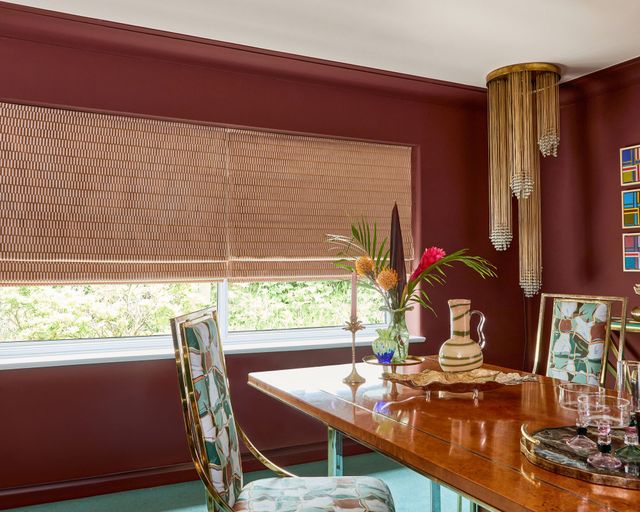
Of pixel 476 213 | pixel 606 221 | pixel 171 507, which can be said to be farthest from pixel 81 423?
pixel 606 221

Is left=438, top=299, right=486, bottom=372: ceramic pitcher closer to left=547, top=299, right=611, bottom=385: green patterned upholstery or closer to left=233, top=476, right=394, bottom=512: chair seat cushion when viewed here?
left=233, top=476, right=394, bottom=512: chair seat cushion

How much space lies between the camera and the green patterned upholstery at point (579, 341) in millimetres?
2566

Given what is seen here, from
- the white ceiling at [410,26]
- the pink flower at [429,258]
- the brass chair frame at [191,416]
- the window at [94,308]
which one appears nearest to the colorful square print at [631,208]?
the white ceiling at [410,26]

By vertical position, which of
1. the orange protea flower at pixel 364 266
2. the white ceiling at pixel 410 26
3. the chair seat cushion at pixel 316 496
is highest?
Result: the white ceiling at pixel 410 26

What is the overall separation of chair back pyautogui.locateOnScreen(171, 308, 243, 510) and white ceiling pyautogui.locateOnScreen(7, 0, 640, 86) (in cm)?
165

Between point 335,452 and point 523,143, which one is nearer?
point 335,452

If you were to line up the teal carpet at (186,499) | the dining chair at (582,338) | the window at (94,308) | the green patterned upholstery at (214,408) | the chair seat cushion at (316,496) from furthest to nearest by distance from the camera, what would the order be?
the window at (94,308)
the teal carpet at (186,499)
the dining chair at (582,338)
the chair seat cushion at (316,496)
the green patterned upholstery at (214,408)

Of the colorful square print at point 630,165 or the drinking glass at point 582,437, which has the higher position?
the colorful square print at point 630,165

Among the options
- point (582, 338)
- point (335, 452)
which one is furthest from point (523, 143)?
point (335, 452)

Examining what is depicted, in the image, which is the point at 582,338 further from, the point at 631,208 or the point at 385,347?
the point at 631,208

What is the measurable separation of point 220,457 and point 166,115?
7.12ft

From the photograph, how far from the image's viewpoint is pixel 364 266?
86.4 inches

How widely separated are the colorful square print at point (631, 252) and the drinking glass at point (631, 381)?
2.47 m

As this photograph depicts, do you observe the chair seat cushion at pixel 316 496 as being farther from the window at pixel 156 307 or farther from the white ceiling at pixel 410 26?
the white ceiling at pixel 410 26
